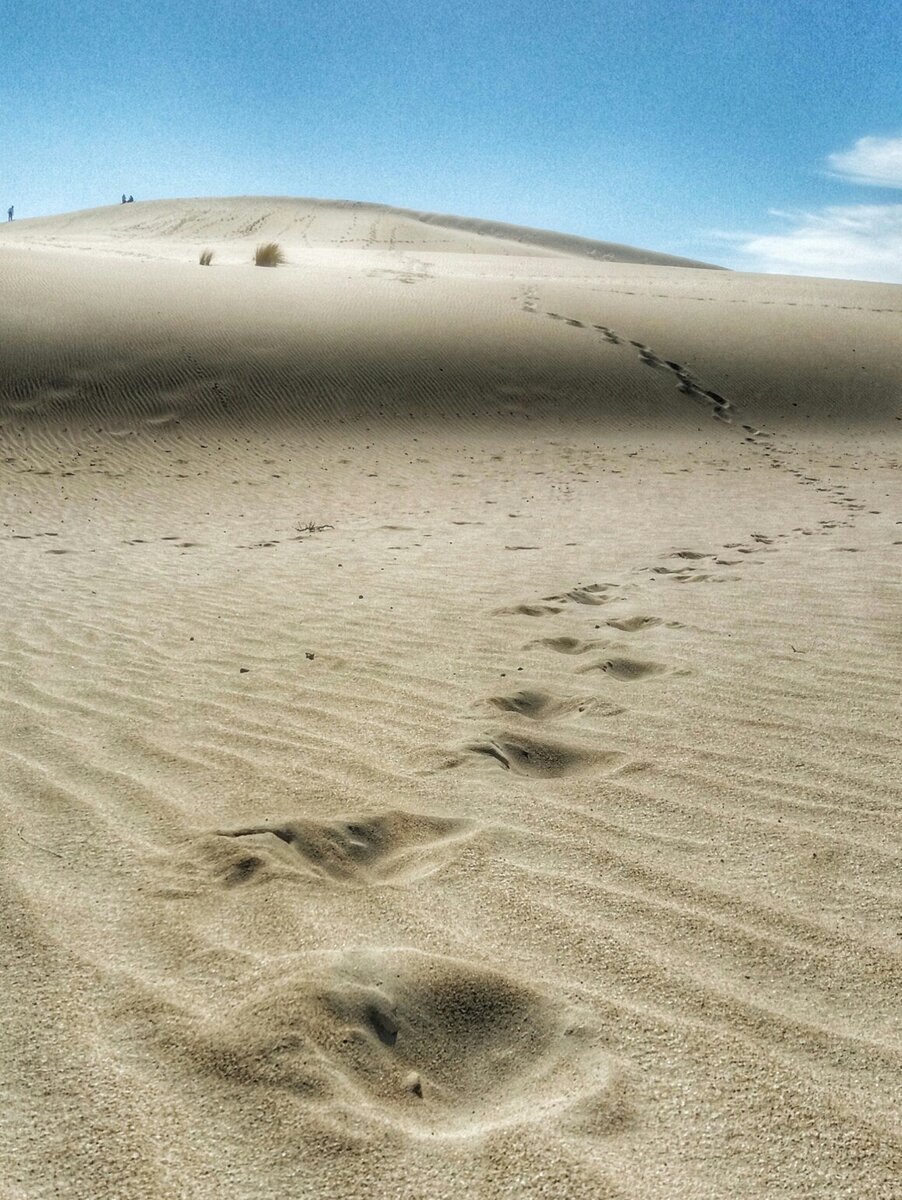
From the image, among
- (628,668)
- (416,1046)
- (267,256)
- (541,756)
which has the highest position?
(267,256)

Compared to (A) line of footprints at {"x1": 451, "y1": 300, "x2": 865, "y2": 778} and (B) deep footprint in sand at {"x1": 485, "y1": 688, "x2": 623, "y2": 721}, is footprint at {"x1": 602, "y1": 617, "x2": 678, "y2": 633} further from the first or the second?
(B) deep footprint in sand at {"x1": 485, "y1": 688, "x2": 623, "y2": 721}

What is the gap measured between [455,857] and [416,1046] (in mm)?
707

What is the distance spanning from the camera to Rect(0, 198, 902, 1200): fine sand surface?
1.71 m

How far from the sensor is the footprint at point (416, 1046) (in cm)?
177

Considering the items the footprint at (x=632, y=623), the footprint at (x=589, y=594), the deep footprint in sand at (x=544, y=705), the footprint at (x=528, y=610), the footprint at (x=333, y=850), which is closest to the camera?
the footprint at (x=333, y=850)

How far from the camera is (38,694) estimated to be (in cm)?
396

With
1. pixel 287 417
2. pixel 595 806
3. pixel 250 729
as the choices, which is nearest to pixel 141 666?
pixel 250 729

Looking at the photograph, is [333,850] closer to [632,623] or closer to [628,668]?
[628,668]

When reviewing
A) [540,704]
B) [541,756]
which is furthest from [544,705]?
[541,756]

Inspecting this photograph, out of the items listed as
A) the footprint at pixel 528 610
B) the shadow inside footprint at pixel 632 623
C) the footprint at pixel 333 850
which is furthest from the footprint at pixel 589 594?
the footprint at pixel 333 850

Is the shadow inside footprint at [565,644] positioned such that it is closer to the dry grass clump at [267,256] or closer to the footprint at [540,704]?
the footprint at [540,704]

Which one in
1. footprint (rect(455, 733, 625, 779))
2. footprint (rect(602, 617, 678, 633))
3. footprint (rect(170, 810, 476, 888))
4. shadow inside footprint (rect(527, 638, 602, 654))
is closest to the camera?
footprint (rect(170, 810, 476, 888))

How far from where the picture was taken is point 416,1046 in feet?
6.38

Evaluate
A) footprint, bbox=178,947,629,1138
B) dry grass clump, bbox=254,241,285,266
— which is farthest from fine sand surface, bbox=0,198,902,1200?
dry grass clump, bbox=254,241,285,266
